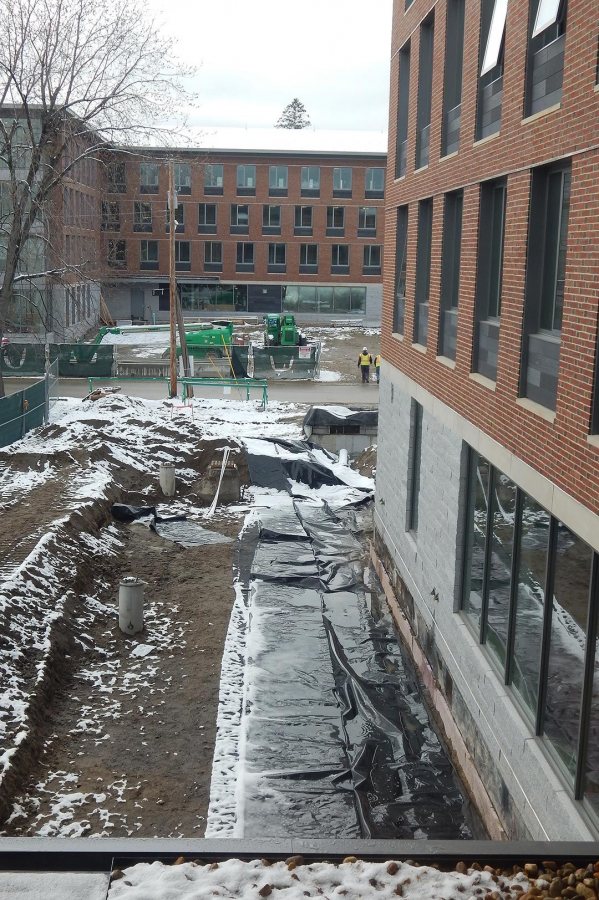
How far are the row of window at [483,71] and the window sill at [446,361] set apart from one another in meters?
3.06

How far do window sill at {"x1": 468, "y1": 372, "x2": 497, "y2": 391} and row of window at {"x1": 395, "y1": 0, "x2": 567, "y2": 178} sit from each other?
302 cm

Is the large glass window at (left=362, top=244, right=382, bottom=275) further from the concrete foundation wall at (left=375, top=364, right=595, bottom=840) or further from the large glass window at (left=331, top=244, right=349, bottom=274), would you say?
the concrete foundation wall at (left=375, top=364, right=595, bottom=840)

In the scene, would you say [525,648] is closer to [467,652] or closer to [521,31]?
[467,652]

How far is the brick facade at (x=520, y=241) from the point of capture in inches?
302

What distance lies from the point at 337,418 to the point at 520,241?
20.2 m

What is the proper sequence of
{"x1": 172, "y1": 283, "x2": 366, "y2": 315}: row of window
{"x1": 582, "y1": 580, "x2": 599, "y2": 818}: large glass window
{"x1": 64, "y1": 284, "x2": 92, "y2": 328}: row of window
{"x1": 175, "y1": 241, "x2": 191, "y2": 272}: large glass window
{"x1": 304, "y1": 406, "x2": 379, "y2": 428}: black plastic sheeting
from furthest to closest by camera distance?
{"x1": 172, "y1": 283, "x2": 366, "y2": 315}: row of window, {"x1": 175, "y1": 241, "x2": 191, "y2": 272}: large glass window, {"x1": 64, "y1": 284, "x2": 92, "y2": 328}: row of window, {"x1": 304, "y1": 406, "x2": 379, "y2": 428}: black plastic sheeting, {"x1": 582, "y1": 580, "x2": 599, "y2": 818}: large glass window

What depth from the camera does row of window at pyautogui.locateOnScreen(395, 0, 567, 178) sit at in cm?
920

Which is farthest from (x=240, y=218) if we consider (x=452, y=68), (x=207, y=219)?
(x=452, y=68)

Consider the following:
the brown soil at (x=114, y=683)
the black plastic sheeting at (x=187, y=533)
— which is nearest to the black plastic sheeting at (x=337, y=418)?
the black plastic sheeting at (x=187, y=533)

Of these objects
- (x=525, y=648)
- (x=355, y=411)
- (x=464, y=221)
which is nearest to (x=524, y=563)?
(x=525, y=648)

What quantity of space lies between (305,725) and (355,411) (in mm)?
19576

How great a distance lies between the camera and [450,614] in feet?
41.0

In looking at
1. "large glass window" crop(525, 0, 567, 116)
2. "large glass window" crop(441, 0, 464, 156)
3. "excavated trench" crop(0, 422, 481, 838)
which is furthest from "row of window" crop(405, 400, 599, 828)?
"large glass window" crop(441, 0, 464, 156)

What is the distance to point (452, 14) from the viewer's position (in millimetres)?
14047
